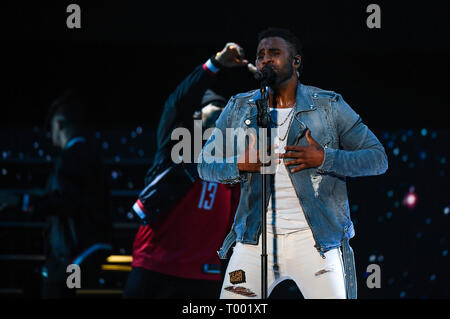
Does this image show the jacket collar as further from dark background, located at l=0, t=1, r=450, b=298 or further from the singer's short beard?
dark background, located at l=0, t=1, r=450, b=298

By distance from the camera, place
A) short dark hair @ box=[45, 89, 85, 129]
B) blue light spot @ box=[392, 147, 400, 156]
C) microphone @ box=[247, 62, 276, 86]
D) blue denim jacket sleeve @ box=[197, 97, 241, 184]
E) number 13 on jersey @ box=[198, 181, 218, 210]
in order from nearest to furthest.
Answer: microphone @ box=[247, 62, 276, 86], blue denim jacket sleeve @ box=[197, 97, 241, 184], number 13 on jersey @ box=[198, 181, 218, 210], short dark hair @ box=[45, 89, 85, 129], blue light spot @ box=[392, 147, 400, 156]

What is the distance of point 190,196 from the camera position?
13.1 feet

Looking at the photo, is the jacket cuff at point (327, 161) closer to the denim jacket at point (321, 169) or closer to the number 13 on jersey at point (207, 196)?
the denim jacket at point (321, 169)

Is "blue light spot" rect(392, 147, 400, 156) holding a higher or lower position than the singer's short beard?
lower

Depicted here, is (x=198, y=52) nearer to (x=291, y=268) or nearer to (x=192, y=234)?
(x=192, y=234)

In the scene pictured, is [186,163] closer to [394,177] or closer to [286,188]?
[286,188]

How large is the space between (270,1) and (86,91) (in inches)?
63.7

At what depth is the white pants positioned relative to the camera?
8.46 ft

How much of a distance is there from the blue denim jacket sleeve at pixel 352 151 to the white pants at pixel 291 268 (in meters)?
0.32

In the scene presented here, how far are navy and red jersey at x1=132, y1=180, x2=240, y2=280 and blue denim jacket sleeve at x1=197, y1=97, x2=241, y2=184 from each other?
981mm

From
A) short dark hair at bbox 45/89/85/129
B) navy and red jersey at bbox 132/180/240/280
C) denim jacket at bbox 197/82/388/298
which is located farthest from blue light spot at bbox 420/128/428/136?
short dark hair at bbox 45/89/85/129

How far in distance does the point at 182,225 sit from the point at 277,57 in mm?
1568

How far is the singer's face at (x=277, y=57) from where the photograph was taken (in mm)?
2812
